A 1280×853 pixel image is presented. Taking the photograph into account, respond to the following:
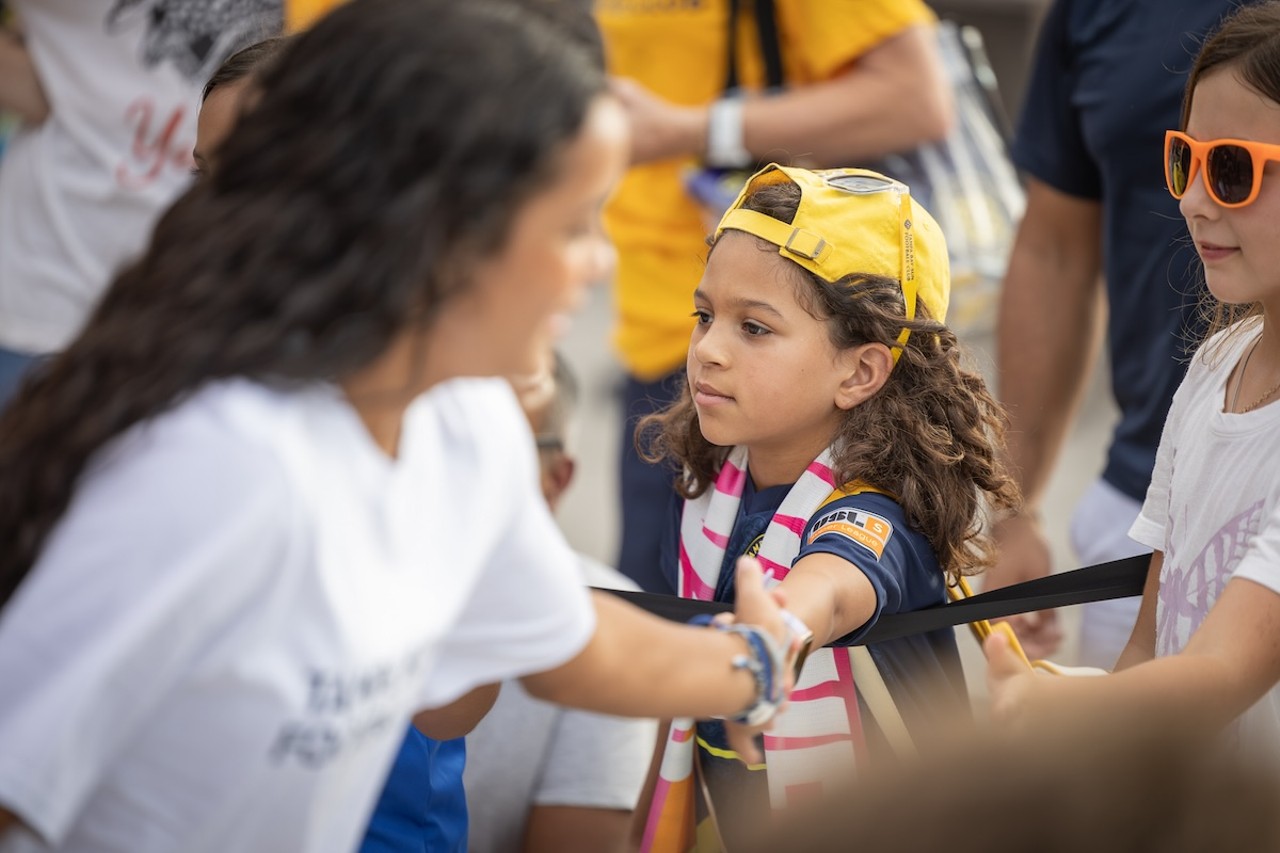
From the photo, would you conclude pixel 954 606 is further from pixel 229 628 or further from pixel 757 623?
pixel 229 628

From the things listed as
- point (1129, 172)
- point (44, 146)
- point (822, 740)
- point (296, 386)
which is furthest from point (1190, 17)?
point (44, 146)

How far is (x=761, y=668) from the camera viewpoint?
1621 millimetres

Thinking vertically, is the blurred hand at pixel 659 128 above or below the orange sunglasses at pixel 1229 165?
below

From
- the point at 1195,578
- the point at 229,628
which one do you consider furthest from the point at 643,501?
the point at 229,628

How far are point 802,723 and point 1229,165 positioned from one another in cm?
90

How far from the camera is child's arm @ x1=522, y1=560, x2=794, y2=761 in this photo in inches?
60.6

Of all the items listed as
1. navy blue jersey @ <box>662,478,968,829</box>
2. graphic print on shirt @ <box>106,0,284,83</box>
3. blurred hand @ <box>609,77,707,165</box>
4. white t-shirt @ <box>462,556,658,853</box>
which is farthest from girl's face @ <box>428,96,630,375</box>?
graphic print on shirt @ <box>106,0,284,83</box>

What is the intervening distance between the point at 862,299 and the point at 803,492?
0.29 metres

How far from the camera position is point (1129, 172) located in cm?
273

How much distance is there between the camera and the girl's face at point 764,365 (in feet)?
6.92

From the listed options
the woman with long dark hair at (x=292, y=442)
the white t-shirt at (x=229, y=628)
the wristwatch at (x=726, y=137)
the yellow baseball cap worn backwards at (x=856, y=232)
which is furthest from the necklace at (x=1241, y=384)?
the wristwatch at (x=726, y=137)

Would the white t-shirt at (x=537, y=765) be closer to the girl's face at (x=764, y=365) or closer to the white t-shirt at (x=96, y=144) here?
the girl's face at (x=764, y=365)

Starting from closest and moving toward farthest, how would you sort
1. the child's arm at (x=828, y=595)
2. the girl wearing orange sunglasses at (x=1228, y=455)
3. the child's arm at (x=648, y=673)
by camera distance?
the child's arm at (x=648, y=673)
the girl wearing orange sunglasses at (x=1228, y=455)
the child's arm at (x=828, y=595)

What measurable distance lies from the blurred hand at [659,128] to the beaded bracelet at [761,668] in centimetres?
171
